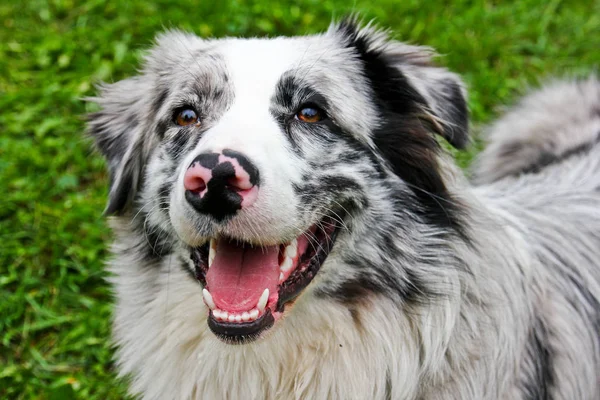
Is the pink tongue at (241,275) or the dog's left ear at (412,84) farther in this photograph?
the dog's left ear at (412,84)

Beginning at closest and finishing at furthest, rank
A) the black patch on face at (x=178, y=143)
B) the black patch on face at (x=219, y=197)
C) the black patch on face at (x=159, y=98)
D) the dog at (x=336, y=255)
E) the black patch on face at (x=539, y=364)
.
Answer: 1. the black patch on face at (x=219, y=197)
2. the dog at (x=336, y=255)
3. the black patch on face at (x=178, y=143)
4. the black patch on face at (x=539, y=364)
5. the black patch on face at (x=159, y=98)

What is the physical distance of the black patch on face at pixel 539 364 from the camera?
306 centimetres

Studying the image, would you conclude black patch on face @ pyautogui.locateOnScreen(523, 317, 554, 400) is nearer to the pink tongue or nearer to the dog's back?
the dog's back

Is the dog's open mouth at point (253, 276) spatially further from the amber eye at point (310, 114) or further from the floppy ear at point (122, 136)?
the floppy ear at point (122, 136)

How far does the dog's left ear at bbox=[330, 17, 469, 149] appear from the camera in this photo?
10.0ft

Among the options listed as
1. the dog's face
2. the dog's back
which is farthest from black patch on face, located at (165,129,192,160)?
the dog's back

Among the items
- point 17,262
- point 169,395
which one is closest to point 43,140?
point 17,262

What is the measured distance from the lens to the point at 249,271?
107 inches

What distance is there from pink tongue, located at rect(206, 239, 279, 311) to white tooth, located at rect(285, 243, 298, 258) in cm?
4

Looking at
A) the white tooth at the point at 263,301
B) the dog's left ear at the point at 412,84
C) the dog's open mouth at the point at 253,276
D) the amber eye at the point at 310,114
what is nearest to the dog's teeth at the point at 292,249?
the dog's open mouth at the point at 253,276

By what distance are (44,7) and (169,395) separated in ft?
14.2

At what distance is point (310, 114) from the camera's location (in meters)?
2.91

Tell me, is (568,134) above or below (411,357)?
above

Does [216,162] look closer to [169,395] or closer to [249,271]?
[249,271]
